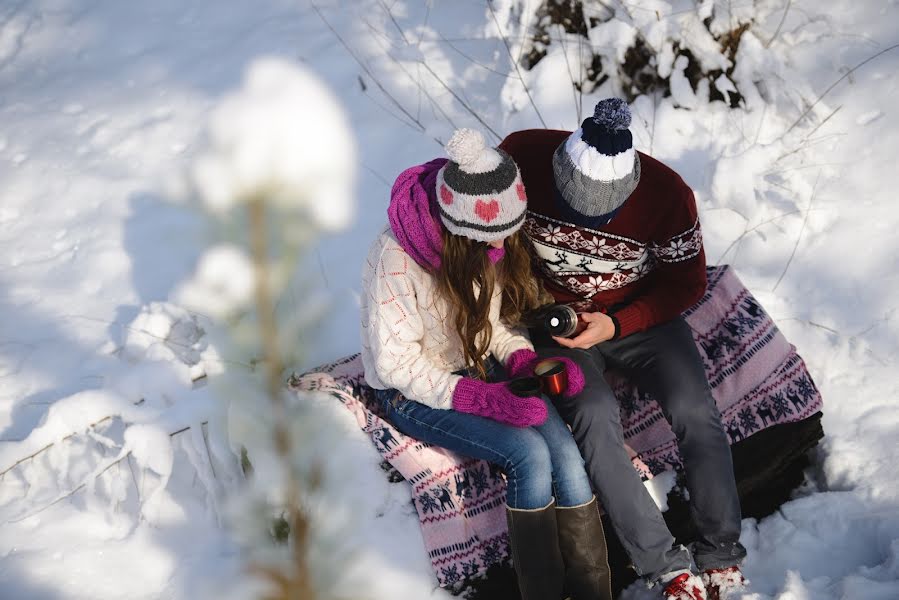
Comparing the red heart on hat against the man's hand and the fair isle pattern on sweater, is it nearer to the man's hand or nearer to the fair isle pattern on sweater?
the fair isle pattern on sweater

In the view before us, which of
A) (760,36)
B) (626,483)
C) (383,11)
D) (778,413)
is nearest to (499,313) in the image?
(626,483)

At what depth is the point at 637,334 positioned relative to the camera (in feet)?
7.70

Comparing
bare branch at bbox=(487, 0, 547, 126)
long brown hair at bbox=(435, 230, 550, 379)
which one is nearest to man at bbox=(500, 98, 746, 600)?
long brown hair at bbox=(435, 230, 550, 379)

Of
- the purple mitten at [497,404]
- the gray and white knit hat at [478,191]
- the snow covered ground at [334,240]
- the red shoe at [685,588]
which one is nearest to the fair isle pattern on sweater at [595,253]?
the gray and white knit hat at [478,191]

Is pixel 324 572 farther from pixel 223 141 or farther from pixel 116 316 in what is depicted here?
pixel 116 316

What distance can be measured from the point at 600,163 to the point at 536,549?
1014 millimetres

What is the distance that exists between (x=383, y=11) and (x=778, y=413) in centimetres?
317

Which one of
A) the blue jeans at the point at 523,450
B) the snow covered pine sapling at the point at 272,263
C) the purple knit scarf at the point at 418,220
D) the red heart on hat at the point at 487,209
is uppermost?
the snow covered pine sapling at the point at 272,263

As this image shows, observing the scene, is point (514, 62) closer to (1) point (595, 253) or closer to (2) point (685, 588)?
(1) point (595, 253)

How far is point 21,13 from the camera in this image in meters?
4.92

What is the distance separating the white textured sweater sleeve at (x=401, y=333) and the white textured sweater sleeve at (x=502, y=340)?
218 mm

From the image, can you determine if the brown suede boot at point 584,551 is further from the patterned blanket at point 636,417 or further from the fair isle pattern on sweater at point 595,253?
the fair isle pattern on sweater at point 595,253

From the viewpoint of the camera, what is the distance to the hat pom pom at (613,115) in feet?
6.30

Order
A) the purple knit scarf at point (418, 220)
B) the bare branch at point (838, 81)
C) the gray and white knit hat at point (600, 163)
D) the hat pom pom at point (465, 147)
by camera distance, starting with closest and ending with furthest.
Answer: the hat pom pom at point (465, 147), the gray and white knit hat at point (600, 163), the purple knit scarf at point (418, 220), the bare branch at point (838, 81)
